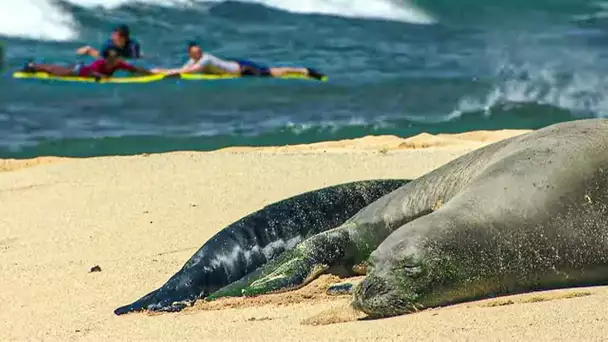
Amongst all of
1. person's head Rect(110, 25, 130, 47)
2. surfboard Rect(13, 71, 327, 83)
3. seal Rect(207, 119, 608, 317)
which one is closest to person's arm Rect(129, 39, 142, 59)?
person's head Rect(110, 25, 130, 47)

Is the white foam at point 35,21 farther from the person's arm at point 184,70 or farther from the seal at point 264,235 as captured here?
the seal at point 264,235

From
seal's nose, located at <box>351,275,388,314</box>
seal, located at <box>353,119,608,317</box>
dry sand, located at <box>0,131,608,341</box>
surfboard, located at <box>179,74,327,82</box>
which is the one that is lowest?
surfboard, located at <box>179,74,327,82</box>

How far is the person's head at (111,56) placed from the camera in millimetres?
18781

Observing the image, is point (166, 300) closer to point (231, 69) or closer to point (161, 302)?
point (161, 302)

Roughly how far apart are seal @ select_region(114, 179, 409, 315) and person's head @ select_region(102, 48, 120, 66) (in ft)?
41.1

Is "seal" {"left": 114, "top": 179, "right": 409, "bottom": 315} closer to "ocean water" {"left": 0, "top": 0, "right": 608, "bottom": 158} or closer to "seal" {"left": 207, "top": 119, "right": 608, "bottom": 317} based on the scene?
"seal" {"left": 207, "top": 119, "right": 608, "bottom": 317}

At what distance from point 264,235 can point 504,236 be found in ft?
5.76

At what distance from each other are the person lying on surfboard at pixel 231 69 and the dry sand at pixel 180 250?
587 cm

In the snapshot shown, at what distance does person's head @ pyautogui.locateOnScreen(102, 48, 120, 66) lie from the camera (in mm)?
18781

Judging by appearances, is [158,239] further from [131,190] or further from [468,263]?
[468,263]

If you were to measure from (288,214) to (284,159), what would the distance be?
139 inches

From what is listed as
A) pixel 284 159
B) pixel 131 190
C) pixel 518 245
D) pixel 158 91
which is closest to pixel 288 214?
pixel 518 245

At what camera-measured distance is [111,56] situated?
62.6 ft

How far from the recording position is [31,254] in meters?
7.19
